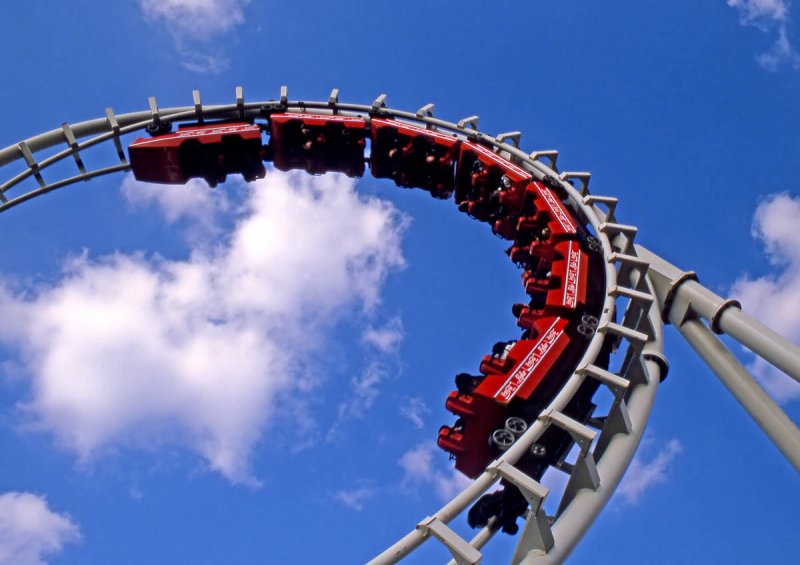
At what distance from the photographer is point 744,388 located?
9.80m

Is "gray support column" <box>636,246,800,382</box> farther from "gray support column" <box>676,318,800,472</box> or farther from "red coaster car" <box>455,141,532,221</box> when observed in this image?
"red coaster car" <box>455,141,532,221</box>

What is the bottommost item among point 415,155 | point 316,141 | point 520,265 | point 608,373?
point 608,373

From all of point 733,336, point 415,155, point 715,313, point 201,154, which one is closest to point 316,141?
point 415,155

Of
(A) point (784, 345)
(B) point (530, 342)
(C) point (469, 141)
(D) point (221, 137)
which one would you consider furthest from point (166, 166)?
(A) point (784, 345)

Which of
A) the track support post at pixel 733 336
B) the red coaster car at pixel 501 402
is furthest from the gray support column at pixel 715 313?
the red coaster car at pixel 501 402

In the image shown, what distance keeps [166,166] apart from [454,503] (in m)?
10.9

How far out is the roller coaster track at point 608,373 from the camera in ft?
25.1

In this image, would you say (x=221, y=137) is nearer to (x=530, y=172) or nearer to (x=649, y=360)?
(x=530, y=172)

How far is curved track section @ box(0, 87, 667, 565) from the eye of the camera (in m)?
8.45

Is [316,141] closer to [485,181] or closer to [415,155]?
[415,155]

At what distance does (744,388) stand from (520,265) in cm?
634

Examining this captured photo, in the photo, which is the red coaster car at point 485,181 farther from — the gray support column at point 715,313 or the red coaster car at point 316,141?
the gray support column at point 715,313

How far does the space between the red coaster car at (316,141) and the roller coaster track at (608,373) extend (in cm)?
351

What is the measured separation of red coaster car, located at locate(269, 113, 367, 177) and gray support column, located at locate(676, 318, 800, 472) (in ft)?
29.3
